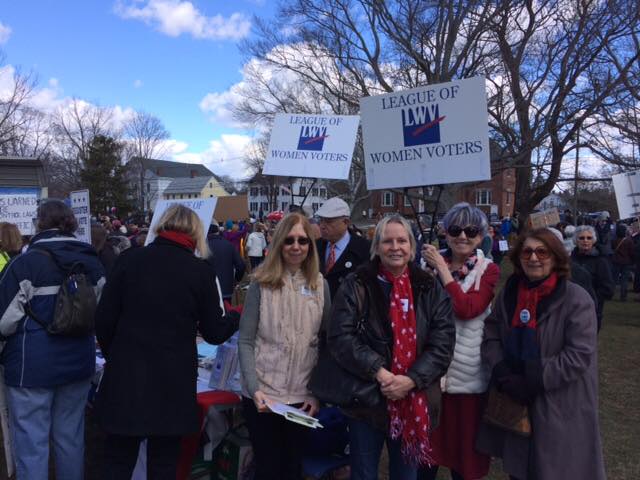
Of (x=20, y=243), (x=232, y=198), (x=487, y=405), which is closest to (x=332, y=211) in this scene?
(x=487, y=405)

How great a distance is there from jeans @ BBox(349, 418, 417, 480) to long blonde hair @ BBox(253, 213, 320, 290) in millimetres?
776

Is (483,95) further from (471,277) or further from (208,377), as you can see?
(208,377)

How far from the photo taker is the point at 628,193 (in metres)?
6.91

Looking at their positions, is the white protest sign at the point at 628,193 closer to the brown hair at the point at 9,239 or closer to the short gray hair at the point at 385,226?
the short gray hair at the point at 385,226

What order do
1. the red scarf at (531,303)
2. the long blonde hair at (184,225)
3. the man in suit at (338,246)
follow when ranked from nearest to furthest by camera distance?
the red scarf at (531,303) → the long blonde hair at (184,225) → the man in suit at (338,246)

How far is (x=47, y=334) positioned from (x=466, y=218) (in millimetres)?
2549

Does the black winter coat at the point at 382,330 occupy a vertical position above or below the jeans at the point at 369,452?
above

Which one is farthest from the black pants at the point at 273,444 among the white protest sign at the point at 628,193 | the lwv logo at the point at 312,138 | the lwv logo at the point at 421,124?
the white protest sign at the point at 628,193

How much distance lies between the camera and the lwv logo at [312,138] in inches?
224

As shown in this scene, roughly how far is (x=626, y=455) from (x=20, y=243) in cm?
576

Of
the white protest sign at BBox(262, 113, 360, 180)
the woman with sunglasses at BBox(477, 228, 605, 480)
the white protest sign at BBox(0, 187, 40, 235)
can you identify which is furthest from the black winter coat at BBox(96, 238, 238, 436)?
the white protest sign at BBox(0, 187, 40, 235)

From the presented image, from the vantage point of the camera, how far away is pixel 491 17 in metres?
15.2

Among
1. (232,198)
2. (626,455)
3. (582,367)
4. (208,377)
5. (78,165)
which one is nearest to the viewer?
(582,367)

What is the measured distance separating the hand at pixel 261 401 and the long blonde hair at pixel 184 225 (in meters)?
0.79
